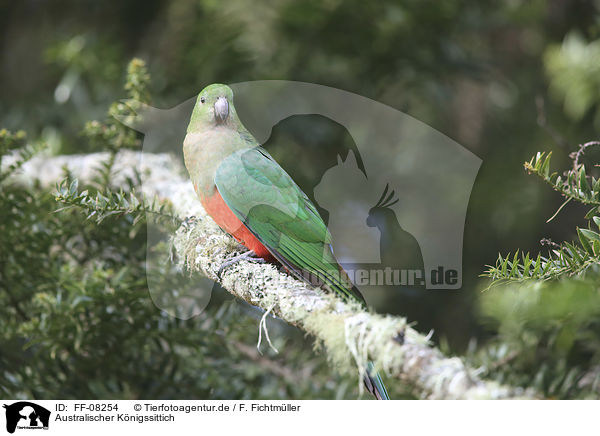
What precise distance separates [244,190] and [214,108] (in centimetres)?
16

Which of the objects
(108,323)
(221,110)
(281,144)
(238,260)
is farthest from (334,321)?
(281,144)

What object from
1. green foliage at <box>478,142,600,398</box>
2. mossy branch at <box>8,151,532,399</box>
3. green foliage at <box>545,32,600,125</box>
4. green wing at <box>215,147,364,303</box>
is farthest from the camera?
green foliage at <box>545,32,600,125</box>

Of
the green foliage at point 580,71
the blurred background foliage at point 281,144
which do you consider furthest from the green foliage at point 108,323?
the green foliage at point 580,71

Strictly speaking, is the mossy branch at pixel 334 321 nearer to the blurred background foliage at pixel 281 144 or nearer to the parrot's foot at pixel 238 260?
the parrot's foot at pixel 238 260

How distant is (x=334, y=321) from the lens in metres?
0.78

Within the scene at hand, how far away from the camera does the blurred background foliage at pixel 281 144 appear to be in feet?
3.76

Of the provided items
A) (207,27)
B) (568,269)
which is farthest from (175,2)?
(568,269)

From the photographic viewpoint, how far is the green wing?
954 millimetres

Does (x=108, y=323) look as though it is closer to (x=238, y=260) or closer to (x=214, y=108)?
(x=238, y=260)

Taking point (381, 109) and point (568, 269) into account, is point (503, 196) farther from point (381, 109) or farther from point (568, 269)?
point (568, 269)

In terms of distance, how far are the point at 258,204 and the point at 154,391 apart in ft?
1.58
